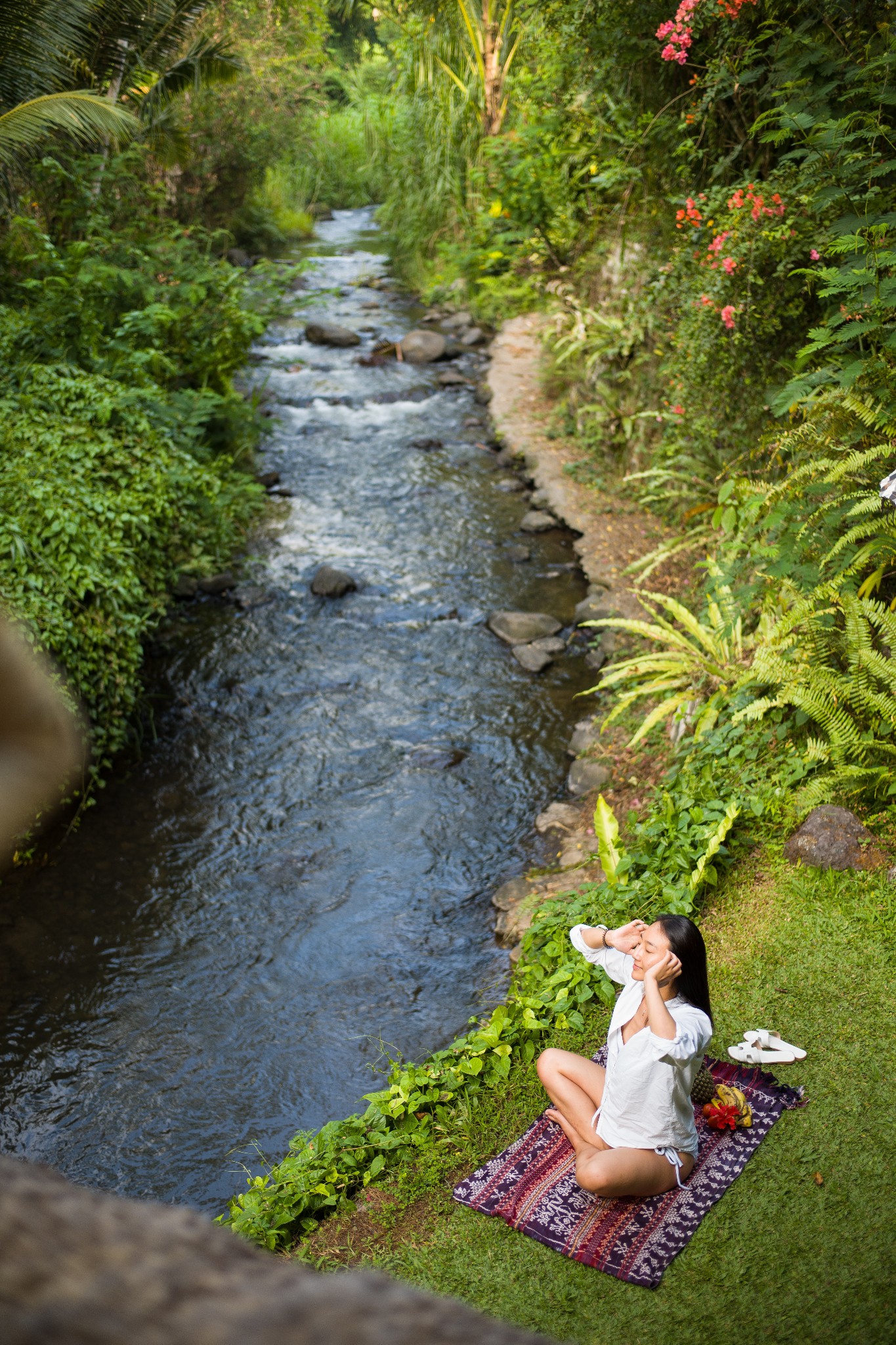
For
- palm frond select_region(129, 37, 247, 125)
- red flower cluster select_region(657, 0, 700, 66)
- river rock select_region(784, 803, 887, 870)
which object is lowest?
river rock select_region(784, 803, 887, 870)

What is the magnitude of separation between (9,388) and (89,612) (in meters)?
2.27

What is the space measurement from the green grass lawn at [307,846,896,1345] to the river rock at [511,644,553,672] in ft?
11.9

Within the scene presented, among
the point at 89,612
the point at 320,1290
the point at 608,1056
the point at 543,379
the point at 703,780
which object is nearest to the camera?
the point at 320,1290

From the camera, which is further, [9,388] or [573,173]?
[573,173]

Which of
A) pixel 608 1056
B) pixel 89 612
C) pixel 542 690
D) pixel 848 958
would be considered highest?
pixel 89 612

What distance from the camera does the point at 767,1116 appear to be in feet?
11.5

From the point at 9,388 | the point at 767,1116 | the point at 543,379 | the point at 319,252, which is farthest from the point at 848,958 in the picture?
the point at 319,252

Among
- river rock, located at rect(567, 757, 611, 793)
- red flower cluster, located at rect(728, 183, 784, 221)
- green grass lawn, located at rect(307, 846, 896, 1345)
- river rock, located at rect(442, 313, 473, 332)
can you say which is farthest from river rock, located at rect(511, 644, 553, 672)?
river rock, located at rect(442, 313, 473, 332)

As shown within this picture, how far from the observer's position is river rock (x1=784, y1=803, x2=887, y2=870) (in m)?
4.48

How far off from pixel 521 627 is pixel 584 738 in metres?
1.60

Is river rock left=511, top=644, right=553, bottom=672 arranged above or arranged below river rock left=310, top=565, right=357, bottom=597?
below

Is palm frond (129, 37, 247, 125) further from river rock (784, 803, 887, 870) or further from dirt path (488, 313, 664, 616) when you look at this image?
river rock (784, 803, 887, 870)

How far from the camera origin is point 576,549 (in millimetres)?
9266

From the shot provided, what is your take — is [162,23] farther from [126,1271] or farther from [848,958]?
[126,1271]
